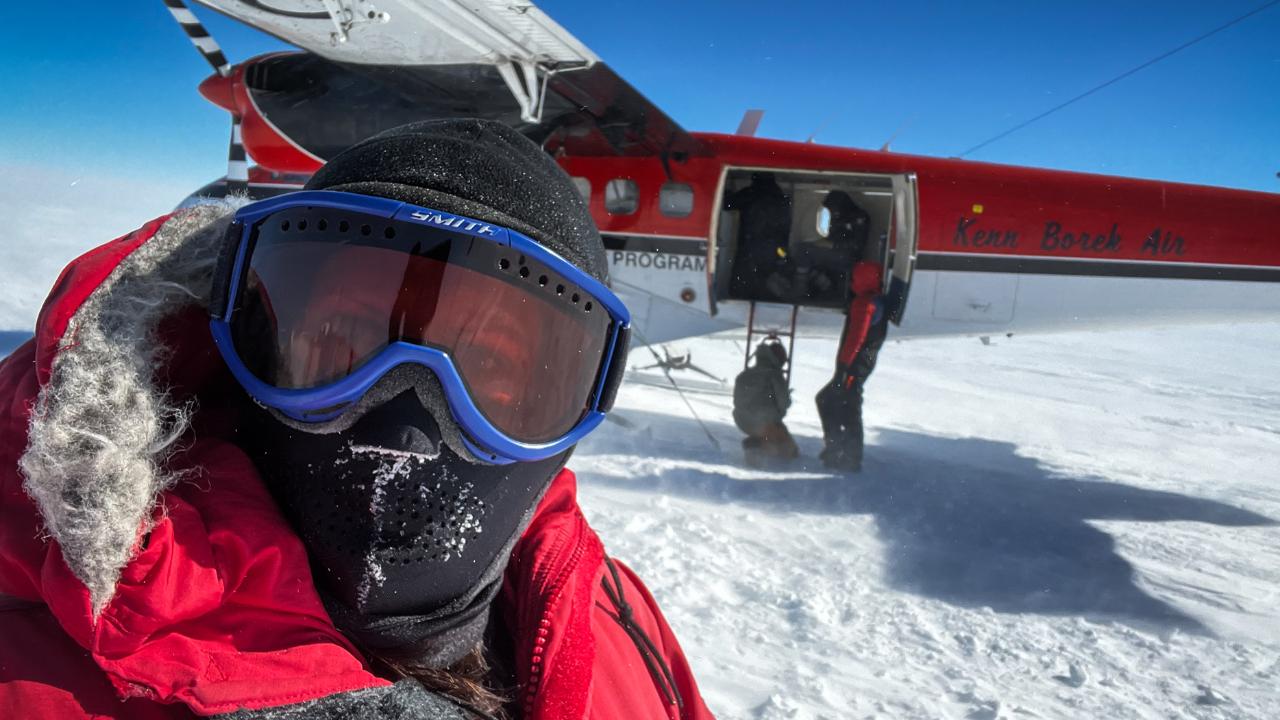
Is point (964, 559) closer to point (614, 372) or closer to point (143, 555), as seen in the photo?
point (614, 372)

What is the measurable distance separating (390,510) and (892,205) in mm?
5867

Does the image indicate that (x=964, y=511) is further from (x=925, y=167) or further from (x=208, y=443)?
(x=208, y=443)

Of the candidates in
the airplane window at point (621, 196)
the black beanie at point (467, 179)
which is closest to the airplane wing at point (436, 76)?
the airplane window at point (621, 196)

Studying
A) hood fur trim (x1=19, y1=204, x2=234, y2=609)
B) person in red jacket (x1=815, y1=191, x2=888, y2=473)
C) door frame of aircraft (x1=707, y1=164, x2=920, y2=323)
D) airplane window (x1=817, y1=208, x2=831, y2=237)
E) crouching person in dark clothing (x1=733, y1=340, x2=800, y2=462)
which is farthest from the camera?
airplane window (x1=817, y1=208, x2=831, y2=237)

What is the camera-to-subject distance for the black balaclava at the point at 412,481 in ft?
2.78

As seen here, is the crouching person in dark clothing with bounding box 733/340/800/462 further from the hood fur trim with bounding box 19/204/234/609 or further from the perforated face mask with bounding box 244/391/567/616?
the hood fur trim with bounding box 19/204/234/609

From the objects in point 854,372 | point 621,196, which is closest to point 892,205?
point 854,372

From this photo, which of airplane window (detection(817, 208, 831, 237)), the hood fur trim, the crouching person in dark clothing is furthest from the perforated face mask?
airplane window (detection(817, 208, 831, 237))

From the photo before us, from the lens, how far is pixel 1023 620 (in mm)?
3209

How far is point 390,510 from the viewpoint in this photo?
0.86 m

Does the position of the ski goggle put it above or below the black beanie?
below

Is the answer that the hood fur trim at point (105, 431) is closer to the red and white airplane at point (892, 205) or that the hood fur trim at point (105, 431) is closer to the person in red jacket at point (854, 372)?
the red and white airplane at point (892, 205)

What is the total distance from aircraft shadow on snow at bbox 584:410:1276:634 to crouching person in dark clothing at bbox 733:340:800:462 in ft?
0.65

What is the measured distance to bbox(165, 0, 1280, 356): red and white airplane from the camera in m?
5.81
